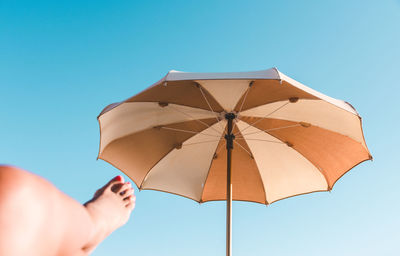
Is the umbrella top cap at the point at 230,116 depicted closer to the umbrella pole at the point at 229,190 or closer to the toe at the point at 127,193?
the umbrella pole at the point at 229,190

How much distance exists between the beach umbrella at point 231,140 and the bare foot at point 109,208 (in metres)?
2.24

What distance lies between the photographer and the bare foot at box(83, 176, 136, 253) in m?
1.47

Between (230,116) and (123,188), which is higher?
(230,116)

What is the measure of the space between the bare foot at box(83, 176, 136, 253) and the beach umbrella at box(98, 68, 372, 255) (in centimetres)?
224

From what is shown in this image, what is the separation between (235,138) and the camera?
565 centimetres

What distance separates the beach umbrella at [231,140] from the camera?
15.5 feet

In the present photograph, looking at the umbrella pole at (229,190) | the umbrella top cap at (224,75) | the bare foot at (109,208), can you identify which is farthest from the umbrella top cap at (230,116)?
the bare foot at (109,208)

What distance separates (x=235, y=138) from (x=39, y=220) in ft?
15.7

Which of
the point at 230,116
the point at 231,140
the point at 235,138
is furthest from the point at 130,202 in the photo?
the point at 235,138

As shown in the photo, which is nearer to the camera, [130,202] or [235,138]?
[130,202]

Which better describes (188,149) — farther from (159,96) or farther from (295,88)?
(295,88)

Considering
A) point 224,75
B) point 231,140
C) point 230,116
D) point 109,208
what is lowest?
point 109,208

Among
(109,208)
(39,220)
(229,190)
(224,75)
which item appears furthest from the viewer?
(229,190)

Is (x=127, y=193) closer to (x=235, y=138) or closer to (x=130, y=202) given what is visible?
(x=130, y=202)
